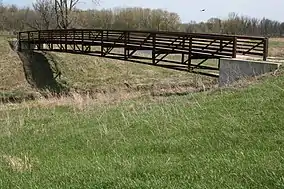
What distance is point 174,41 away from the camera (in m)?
21.2

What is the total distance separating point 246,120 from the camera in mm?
7508

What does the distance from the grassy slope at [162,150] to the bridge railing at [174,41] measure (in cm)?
912

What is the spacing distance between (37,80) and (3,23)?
53706 millimetres

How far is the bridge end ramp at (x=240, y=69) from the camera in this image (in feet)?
51.9

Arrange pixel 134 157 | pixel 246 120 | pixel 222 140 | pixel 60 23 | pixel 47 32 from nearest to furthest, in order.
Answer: pixel 134 157 < pixel 222 140 < pixel 246 120 < pixel 47 32 < pixel 60 23

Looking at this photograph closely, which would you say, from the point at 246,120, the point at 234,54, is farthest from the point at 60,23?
the point at 246,120

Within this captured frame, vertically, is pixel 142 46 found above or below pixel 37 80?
above

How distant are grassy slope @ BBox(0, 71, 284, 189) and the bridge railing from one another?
9119 mm

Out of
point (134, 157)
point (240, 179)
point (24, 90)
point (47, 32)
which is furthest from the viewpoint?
point (47, 32)

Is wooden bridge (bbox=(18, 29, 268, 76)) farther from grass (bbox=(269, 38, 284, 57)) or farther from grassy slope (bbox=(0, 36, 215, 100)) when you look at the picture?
grass (bbox=(269, 38, 284, 57))

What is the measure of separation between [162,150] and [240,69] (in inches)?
441

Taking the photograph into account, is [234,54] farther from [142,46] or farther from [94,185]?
[94,185]

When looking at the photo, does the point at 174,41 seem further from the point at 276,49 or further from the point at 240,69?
the point at 276,49

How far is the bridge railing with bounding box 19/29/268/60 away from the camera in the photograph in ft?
61.7
